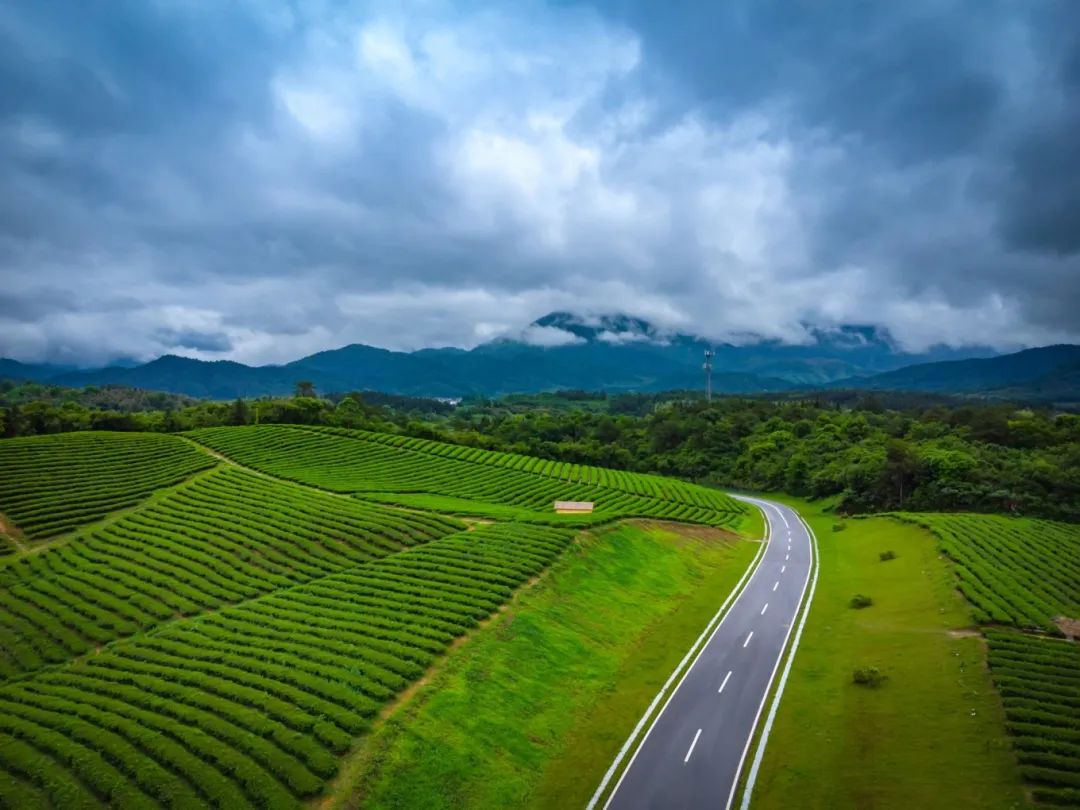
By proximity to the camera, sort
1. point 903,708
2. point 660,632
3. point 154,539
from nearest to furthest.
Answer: point 903,708 < point 660,632 < point 154,539

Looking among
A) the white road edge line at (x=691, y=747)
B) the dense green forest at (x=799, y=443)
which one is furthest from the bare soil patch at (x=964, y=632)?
the dense green forest at (x=799, y=443)

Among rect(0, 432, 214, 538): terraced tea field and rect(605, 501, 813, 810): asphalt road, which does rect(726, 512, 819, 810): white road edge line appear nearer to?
rect(605, 501, 813, 810): asphalt road

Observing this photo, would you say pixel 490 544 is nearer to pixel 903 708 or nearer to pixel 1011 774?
pixel 903 708

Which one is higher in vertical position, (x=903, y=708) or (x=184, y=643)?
(x=184, y=643)

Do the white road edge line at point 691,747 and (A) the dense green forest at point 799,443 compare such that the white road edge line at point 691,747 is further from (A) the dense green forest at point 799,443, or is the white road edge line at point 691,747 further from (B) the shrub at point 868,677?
(A) the dense green forest at point 799,443

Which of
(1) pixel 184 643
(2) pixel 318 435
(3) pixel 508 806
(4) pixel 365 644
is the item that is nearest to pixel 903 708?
(3) pixel 508 806

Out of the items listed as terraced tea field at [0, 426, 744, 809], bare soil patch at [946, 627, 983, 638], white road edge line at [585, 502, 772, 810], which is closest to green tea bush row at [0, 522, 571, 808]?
terraced tea field at [0, 426, 744, 809]
